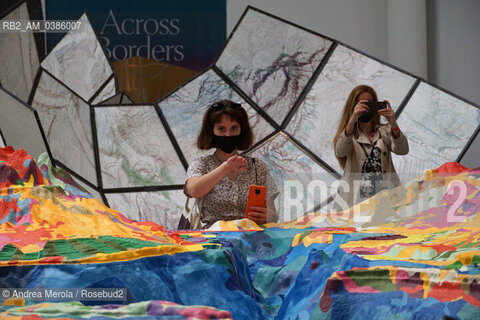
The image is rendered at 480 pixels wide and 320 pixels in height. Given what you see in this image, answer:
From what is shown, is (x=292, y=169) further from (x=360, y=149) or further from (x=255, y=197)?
(x=255, y=197)

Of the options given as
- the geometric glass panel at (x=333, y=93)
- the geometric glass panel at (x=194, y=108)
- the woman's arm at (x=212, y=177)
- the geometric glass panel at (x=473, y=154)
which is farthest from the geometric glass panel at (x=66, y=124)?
the geometric glass panel at (x=473, y=154)

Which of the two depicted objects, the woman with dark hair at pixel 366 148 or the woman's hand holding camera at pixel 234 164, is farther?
the woman with dark hair at pixel 366 148

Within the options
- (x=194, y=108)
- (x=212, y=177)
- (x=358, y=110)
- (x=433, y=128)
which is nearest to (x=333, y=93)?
(x=433, y=128)

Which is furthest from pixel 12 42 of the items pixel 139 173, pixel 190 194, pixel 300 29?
pixel 190 194

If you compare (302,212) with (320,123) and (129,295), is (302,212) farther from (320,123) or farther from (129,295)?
(129,295)

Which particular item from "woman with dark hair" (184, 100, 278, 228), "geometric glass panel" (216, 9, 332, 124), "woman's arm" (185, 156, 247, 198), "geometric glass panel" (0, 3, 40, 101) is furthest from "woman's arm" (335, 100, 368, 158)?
"geometric glass panel" (0, 3, 40, 101)

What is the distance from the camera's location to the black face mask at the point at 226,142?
213 cm

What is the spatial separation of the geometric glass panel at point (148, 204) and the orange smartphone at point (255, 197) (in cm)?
138

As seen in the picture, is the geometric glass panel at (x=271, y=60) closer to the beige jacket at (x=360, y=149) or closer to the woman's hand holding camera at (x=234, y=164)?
the beige jacket at (x=360, y=149)

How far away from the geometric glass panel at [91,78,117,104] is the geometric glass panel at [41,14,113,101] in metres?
0.03

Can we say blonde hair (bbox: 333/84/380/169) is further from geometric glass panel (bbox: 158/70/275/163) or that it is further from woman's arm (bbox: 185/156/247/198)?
geometric glass panel (bbox: 158/70/275/163)

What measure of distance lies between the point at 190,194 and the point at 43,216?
666mm

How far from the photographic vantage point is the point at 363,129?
2449mm

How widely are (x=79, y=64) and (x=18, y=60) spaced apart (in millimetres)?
333
